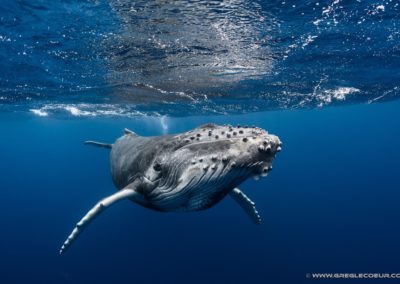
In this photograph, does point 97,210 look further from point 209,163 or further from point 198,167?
point 209,163

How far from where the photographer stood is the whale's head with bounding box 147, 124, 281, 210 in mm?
A: 4137

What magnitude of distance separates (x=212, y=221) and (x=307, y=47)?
83.9ft

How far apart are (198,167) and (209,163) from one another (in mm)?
216

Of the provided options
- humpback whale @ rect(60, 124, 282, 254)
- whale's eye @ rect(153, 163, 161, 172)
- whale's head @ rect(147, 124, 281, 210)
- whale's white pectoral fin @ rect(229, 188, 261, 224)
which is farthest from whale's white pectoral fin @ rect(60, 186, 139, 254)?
whale's white pectoral fin @ rect(229, 188, 261, 224)

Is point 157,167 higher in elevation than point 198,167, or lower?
lower

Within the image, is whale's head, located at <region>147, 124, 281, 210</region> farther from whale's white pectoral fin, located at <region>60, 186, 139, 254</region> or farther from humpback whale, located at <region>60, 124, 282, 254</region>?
whale's white pectoral fin, located at <region>60, 186, 139, 254</region>

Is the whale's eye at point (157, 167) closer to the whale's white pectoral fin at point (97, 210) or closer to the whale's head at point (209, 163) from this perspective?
the whale's head at point (209, 163)

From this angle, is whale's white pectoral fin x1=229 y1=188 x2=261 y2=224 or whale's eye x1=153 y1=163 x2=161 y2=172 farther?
whale's white pectoral fin x1=229 y1=188 x2=261 y2=224

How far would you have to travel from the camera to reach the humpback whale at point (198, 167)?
4.15 metres

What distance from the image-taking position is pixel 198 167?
444 centimetres

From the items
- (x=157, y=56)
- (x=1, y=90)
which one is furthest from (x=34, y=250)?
(x=157, y=56)

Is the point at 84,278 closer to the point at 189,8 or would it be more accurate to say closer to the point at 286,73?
the point at 286,73

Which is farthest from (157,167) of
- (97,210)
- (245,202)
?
(245,202)

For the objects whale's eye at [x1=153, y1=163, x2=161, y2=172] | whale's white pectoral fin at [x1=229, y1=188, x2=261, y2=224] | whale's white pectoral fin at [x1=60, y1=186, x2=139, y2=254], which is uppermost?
whale's eye at [x1=153, y1=163, x2=161, y2=172]
